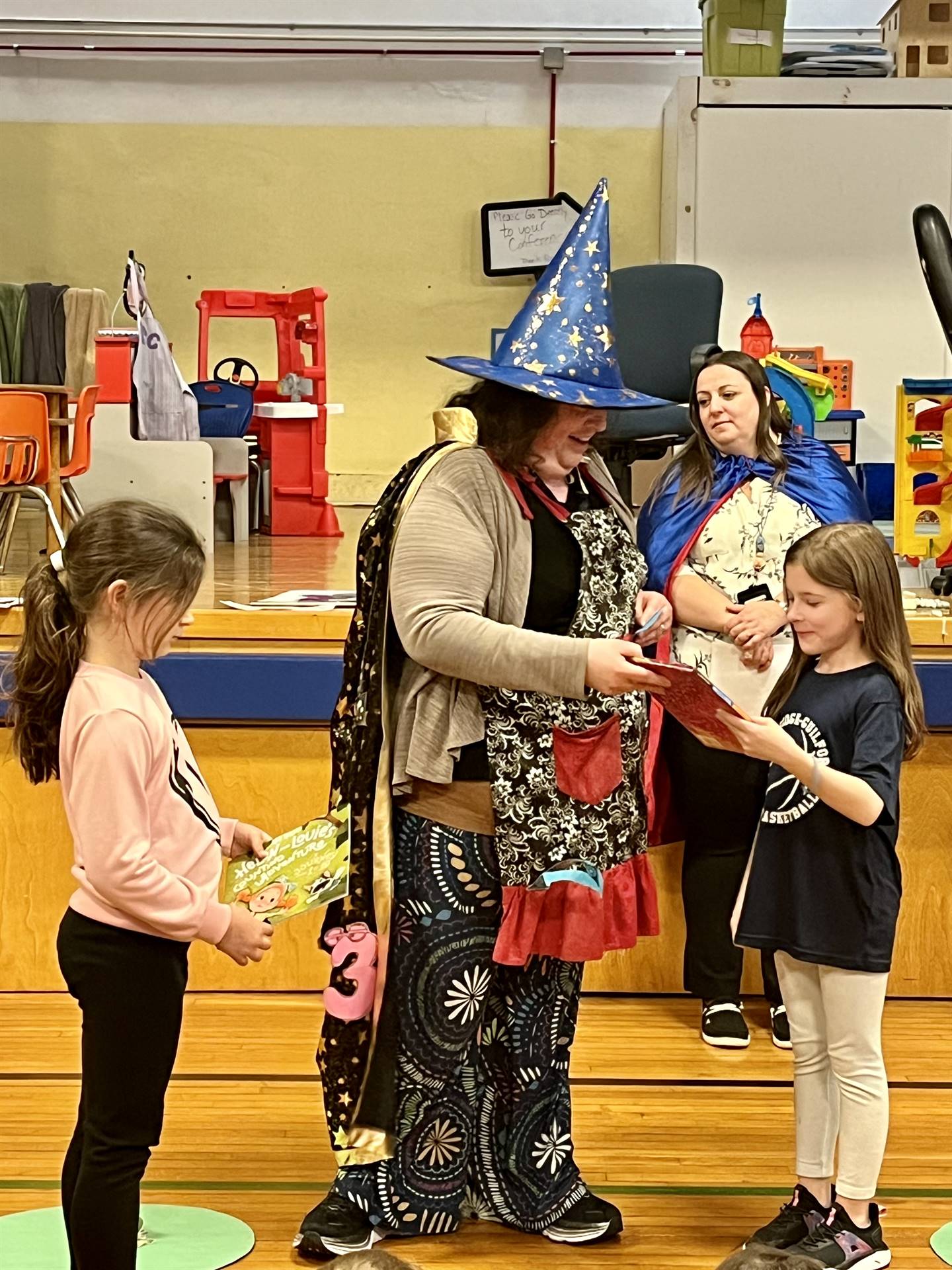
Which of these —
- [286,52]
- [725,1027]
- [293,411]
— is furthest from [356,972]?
[286,52]

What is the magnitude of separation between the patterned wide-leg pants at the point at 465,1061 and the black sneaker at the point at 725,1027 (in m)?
0.82

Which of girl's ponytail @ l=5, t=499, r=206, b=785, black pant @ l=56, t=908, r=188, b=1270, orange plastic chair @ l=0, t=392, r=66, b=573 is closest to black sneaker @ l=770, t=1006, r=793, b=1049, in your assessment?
black pant @ l=56, t=908, r=188, b=1270

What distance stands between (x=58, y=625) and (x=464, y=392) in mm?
708

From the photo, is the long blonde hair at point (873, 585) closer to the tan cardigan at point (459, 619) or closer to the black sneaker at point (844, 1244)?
the tan cardigan at point (459, 619)

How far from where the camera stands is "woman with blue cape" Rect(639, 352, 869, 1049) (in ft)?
10.0

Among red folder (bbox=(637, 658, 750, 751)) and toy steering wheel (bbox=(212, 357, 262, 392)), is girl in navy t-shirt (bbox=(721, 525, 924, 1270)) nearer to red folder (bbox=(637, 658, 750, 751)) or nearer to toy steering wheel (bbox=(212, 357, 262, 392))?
red folder (bbox=(637, 658, 750, 751))

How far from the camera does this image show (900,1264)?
7.41 ft

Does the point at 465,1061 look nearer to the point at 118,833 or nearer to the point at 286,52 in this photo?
the point at 118,833

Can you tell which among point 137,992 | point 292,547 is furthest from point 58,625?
point 292,547

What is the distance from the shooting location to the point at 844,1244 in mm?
2191

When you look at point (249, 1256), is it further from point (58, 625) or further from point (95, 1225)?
point (58, 625)

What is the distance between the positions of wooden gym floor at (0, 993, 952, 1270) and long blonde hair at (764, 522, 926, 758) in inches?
32.1

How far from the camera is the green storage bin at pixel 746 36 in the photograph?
6.81 metres

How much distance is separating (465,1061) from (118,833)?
2.49 ft
